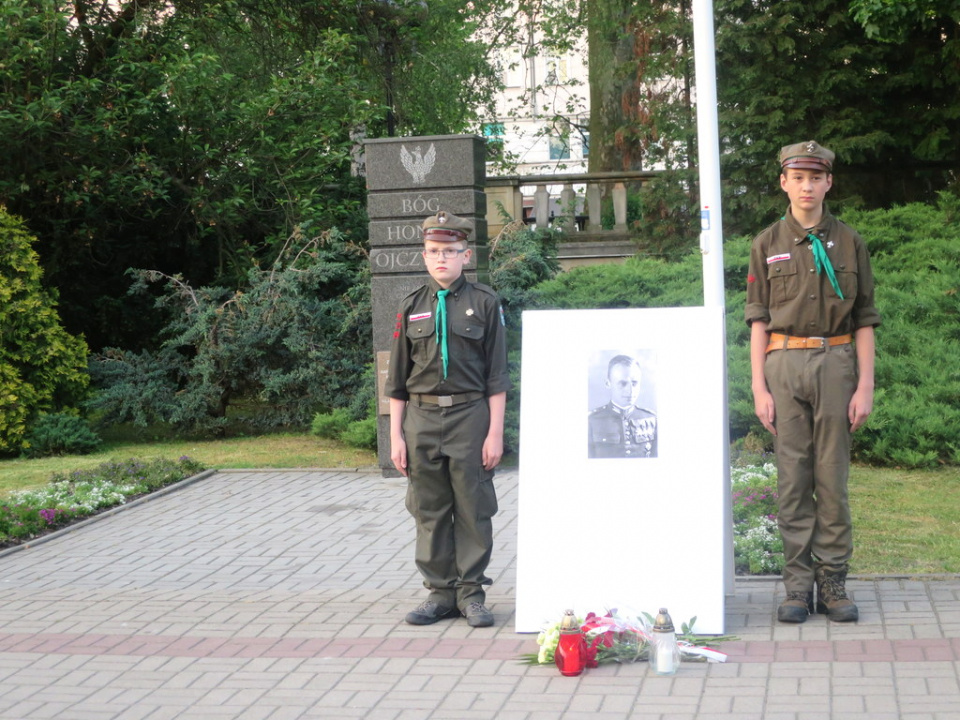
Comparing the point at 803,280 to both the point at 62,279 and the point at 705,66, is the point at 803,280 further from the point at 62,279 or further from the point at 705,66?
the point at 62,279

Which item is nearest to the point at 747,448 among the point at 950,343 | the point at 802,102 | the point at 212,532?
the point at 950,343

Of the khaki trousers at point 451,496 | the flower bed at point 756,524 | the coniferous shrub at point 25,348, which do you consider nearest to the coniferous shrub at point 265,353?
the coniferous shrub at point 25,348

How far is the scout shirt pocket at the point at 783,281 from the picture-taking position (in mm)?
5840

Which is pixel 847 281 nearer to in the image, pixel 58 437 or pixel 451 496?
pixel 451 496

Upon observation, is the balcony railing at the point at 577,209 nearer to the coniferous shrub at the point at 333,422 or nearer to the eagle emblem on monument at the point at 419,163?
the coniferous shrub at the point at 333,422

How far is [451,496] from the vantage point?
6.14 m

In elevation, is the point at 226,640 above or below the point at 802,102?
below

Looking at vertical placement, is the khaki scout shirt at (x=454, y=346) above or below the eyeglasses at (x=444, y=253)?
below

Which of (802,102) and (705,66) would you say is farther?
(802,102)

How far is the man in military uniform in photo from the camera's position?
5.84 m

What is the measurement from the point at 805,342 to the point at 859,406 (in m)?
0.38

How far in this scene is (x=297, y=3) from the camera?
16.3 meters

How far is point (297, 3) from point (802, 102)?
656 cm

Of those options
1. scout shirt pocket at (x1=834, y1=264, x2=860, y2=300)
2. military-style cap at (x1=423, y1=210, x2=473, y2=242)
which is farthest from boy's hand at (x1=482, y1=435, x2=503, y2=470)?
scout shirt pocket at (x1=834, y1=264, x2=860, y2=300)
